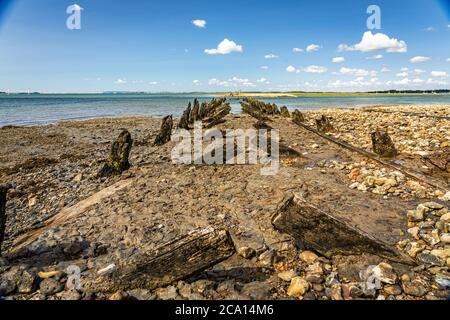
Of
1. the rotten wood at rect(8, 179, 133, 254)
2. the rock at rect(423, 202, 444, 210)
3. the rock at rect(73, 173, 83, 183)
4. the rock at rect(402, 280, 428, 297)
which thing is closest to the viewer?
the rock at rect(402, 280, 428, 297)

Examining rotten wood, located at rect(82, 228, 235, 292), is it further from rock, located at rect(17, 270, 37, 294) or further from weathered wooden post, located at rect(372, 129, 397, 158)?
weathered wooden post, located at rect(372, 129, 397, 158)

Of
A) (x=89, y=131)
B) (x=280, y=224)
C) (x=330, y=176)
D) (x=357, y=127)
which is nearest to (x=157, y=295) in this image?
(x=280, y=224)

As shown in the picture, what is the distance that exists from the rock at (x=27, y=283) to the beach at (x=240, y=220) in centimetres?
1

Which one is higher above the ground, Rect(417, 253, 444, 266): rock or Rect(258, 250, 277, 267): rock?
Rect(417, 253, 444, 266): rock

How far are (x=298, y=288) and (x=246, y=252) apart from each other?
0.94 m

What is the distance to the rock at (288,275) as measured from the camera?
3.45 m

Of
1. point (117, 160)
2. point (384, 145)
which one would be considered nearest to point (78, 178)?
point (117, 160)

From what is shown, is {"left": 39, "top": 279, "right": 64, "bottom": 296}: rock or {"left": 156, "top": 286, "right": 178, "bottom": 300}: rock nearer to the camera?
{"left": 156, "top": 286, "right": 178, "bottom": 300}: rock

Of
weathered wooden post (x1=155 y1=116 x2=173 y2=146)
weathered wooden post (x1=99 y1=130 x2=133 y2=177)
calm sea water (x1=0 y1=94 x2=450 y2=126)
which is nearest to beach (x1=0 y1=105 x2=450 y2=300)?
weathered wooden post (x1=99 y1=130 x2=133 y2=177)

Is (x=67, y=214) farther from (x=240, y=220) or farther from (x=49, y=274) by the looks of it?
(x=240, y=220)

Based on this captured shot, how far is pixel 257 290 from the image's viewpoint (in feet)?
10.9

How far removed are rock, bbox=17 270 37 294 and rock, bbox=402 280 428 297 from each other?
4.21 m

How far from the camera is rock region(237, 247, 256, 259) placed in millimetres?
3954

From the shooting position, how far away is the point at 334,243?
3699mm
